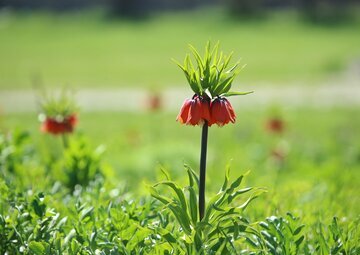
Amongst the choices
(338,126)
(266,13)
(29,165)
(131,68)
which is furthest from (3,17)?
(29,165)

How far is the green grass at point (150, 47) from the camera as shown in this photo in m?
16.8

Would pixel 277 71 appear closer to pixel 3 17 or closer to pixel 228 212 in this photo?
pixel 228 212

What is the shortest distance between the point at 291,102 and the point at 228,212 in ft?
34.6

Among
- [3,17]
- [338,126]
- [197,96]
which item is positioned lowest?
[338,126]

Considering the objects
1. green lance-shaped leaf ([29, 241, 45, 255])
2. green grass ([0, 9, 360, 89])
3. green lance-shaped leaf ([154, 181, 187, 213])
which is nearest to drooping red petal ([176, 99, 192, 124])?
green lance-shaped leaf ([154, 181, 187, 213])

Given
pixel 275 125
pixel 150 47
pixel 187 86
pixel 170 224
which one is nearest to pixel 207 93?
pixel 170 224

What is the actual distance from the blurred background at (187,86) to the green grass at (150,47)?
5cm

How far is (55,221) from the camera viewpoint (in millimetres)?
2984

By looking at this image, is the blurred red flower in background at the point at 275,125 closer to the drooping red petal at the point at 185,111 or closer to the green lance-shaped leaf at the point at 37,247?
the drooping red petal at the point at 185,111

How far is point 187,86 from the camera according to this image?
15352 millimetres

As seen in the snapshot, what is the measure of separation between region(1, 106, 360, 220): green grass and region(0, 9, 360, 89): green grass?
9.37 ft

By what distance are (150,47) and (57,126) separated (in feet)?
64.4

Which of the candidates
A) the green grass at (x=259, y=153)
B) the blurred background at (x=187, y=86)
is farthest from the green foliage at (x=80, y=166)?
the blurred background at (x=187, y=86)

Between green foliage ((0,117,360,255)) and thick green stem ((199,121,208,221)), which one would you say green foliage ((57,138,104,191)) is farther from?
thick green stem ((199,121,208,221))
